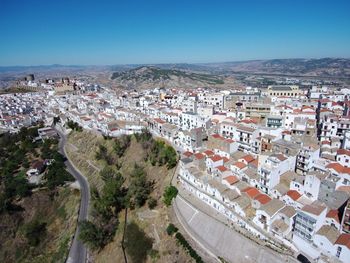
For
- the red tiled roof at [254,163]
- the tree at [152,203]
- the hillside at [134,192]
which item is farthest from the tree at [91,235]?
the red tiled roof at [254,163]

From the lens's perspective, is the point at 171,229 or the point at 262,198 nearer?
the point at 262,198

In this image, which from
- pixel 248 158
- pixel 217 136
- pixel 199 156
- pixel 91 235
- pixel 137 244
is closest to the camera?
pixel 137 244

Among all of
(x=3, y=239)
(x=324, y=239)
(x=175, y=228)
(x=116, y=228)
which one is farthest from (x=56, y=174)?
(x=324, y=239)

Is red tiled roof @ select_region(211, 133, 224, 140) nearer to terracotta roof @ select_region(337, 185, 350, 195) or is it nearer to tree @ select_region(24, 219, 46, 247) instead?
terracotta roof @ select_region(337, 185, 350, 195)

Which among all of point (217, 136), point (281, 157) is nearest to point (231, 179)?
point (281, 157)

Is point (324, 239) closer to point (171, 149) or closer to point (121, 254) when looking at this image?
point (121, 254)

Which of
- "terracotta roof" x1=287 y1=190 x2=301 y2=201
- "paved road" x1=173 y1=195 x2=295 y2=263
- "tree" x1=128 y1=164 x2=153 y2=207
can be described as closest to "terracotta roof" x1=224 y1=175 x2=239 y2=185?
"paved road" x1=173 y1=195 x2=295 y2=263

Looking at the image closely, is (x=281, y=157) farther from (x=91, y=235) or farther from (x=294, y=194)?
(x=91, y=235)
